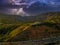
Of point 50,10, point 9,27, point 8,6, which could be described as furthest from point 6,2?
point 50,10

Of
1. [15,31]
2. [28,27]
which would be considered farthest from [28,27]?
[15,31]

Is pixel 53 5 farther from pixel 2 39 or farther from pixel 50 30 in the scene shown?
pixel 2 39

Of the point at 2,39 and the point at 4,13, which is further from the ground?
the point at 4,13

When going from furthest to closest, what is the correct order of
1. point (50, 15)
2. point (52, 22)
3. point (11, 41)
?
point (50, 15) → point (52, 22) → point (11, 41)

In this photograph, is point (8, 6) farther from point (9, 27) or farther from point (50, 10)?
point (50, 10)

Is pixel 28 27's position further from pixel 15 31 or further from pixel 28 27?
pixel 15 31

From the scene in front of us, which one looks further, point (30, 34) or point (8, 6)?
point (8, 6)

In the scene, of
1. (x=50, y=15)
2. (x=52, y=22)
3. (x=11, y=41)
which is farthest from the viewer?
(x=50, y=15)

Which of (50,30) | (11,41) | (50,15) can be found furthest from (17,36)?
(50,15)

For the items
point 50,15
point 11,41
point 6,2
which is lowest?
point 11,41
